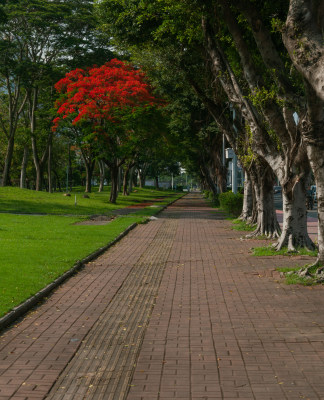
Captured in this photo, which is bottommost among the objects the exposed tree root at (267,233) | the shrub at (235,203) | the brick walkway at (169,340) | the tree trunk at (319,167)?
the brick walkway at (169,340)

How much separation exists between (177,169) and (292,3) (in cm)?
8436

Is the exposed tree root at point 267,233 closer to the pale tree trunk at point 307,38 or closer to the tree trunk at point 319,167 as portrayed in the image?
the tree trunk at point 319,167

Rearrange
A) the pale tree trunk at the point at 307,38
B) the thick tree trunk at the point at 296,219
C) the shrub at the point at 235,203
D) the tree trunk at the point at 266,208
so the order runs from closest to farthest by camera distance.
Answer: the pale tree trunk at the point at 307,38
the thick tree trunk at the point at 296,219
the tree trunk at the point at 266,208
the shrub at the point at 235,203

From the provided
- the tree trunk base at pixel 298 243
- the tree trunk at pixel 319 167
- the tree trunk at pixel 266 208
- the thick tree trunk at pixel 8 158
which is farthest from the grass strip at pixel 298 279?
the thick tree trunk at pixel 8 158

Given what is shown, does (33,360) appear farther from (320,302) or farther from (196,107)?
(196,107)

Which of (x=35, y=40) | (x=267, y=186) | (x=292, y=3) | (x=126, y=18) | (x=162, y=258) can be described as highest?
(x=35, y=40)

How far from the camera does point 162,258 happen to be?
13.2 metres

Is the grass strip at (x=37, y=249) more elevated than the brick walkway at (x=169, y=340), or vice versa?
the grass strip at (x=37, y=249)

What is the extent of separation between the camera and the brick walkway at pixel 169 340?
15.7 feet

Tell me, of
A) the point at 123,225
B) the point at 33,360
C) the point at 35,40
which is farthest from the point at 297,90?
the point at 35,40

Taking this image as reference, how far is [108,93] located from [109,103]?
693 millimetres

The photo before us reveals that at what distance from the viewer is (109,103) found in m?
34.0

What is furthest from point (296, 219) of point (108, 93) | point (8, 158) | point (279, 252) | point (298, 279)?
point (8, 158)

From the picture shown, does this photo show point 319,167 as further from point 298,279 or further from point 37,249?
point 37,249
